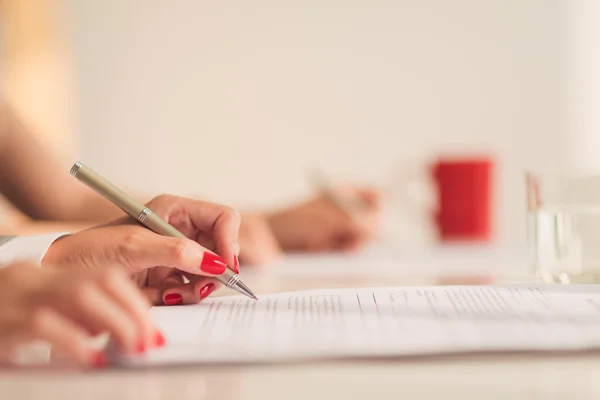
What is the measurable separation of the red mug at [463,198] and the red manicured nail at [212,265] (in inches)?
36.2

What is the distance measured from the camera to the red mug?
139 centimetres

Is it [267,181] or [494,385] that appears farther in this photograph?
[267,181]

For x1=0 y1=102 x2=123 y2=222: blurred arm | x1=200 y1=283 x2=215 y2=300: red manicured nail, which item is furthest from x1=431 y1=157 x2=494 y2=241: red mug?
x1=200 y1=283 x2=215 y2=300: red manicured nail

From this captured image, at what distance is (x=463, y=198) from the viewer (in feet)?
4.59

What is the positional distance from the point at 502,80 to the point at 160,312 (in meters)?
1.96

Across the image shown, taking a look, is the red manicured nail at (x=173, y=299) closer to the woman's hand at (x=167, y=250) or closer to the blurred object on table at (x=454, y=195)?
the woman's hand at (x=167, y=250)

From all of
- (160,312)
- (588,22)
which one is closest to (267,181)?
(588,22)

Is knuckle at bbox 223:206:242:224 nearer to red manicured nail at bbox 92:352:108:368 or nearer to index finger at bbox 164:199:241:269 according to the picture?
index finger at bbox 164:199:241:269

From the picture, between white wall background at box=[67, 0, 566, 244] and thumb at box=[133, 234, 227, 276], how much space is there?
1.77 m

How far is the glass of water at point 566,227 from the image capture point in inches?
27.3

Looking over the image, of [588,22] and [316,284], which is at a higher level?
[588,22]

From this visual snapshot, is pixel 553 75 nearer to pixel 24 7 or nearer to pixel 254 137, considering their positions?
pixel 254 137

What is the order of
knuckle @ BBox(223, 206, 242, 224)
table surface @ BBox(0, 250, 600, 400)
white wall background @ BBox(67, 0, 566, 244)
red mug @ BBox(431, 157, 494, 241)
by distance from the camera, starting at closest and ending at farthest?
table surface @ BBox(0, 250, 600, 400) < knuckle @ BBox(223, 206, 242, 224) < red mug @ BBox(431, 157, 494, 241) < white wall background @ BBox(67, 0, 566, 244)

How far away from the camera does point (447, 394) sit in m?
0.32
